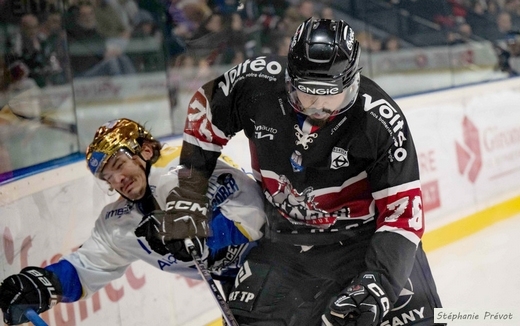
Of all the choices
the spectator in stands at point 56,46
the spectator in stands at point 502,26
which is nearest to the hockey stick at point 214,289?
the spectator in stands at point 56,46

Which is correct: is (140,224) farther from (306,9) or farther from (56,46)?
(306,9)

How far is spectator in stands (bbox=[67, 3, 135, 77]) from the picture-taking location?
133 inches

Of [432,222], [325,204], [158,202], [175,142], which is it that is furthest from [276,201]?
[432,222]

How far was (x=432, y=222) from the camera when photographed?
15.3 ft

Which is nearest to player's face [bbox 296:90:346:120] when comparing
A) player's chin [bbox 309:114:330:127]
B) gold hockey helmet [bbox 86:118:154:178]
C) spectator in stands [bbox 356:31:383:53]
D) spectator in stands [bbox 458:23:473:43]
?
player's chin [bbox 309:114:330:127]

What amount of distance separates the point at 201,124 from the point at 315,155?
0.44 meters

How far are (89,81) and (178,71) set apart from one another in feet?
1.68

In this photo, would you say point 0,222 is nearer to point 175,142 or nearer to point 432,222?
point 175,142

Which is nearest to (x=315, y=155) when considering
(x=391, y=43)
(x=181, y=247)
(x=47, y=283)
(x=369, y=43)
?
(x=181, y=247)

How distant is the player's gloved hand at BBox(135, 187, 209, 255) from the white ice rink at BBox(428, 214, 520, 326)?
39.7 inches

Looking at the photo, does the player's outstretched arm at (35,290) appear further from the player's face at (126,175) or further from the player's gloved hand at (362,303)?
the player's gloved hand at (362,303)

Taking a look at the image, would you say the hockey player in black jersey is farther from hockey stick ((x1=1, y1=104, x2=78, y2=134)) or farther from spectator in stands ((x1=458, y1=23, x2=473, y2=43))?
spectator in stands ((x1=458, y1=23, x2=473, y2=43))

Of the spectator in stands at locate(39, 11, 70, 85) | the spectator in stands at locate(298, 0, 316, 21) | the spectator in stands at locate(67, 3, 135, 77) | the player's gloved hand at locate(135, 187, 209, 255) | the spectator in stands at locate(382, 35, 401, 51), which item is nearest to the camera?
the player's gloved hand at locate(135, 187, 209, 255)

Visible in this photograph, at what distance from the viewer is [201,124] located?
248 centimetres
